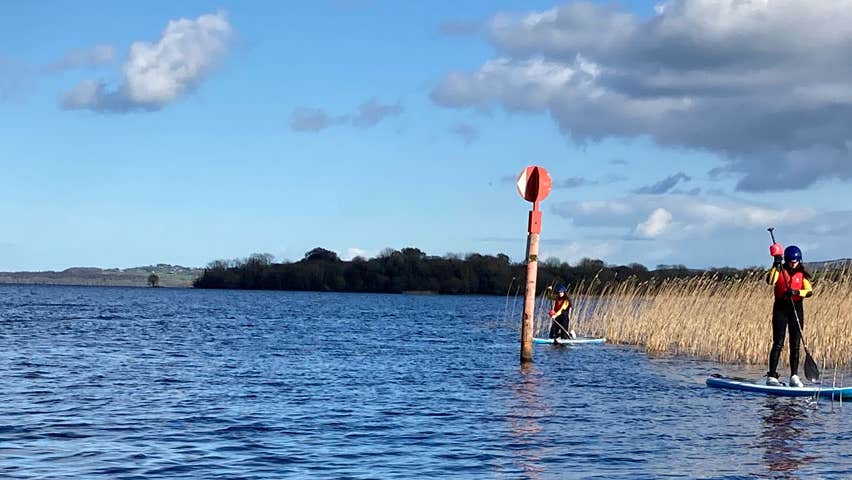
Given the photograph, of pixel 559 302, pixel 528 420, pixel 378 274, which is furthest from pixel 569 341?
pixel 378 274

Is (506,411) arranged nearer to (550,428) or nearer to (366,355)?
(550,428)

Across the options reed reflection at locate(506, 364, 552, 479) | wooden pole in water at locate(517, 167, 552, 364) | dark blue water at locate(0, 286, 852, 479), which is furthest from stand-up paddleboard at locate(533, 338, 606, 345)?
reed reflection at locate(506, 364, 552, 479)

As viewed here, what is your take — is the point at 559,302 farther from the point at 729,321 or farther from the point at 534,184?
the point at 534,184

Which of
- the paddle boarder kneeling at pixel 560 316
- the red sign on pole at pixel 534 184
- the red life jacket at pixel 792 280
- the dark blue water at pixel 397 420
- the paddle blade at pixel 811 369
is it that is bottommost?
the dark blue water at pixel 397 420

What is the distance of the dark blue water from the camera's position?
11.4 meters

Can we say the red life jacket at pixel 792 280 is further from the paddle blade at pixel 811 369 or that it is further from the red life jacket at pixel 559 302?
the red life jacket at pixel 559 302

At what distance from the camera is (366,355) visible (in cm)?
2786

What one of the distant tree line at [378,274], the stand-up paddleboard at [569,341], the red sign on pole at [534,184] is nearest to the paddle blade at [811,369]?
the red sign on pole at [534,184]

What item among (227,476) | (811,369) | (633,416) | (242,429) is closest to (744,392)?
(811,369)

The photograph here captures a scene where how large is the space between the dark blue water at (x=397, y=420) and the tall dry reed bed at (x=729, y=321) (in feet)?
4.40

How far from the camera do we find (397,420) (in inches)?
584

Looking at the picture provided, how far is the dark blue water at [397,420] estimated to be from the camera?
37.5ft

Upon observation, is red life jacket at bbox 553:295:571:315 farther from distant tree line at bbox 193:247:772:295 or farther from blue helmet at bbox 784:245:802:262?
distant tree line at bbox 193:247:772:295

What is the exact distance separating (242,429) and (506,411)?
13.0ft
